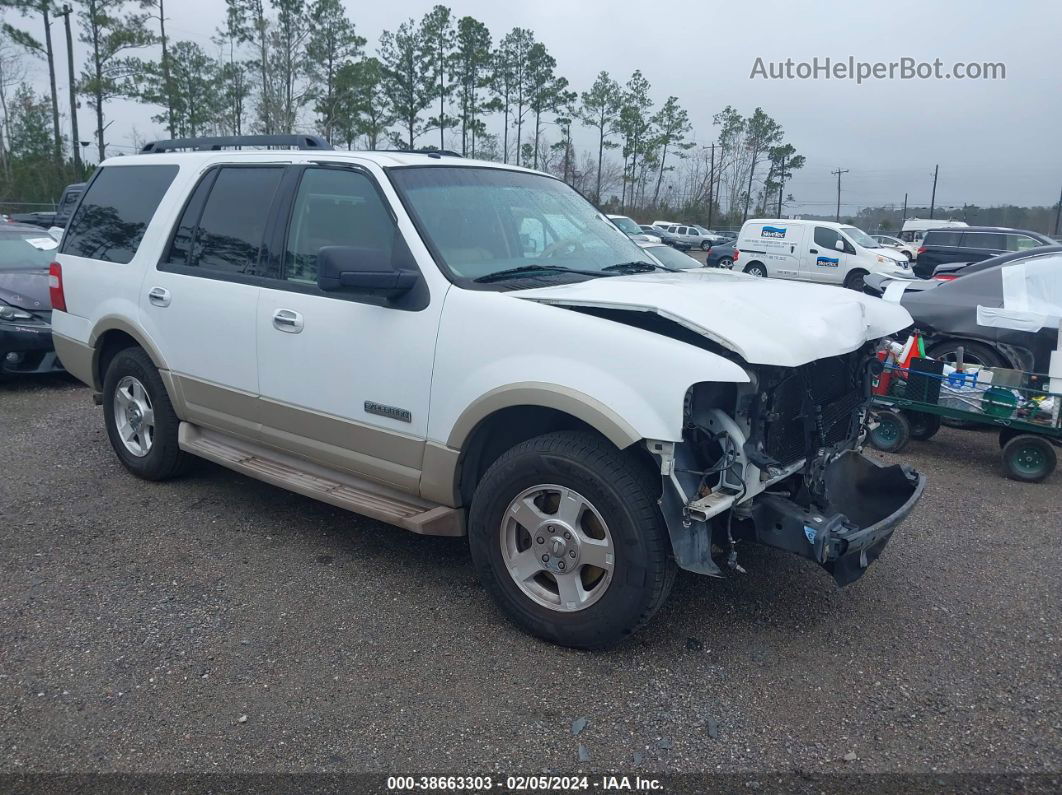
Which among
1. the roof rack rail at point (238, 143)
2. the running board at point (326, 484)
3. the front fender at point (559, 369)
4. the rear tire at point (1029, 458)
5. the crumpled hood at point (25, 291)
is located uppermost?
the roof rack rail at point (238, 143)

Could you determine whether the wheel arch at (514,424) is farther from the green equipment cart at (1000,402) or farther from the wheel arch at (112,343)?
the green equipment cart at (1000,402)

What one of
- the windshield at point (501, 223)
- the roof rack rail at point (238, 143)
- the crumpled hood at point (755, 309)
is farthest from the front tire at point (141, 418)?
the crumpled hood at point (755, 309)

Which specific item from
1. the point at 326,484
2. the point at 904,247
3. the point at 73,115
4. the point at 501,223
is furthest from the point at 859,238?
the point at 73,115

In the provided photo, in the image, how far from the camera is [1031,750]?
2896 millimetres

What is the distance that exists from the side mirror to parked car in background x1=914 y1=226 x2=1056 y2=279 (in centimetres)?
1945

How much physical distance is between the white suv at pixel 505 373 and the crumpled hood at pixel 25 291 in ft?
12.4

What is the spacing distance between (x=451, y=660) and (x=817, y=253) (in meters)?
22.7

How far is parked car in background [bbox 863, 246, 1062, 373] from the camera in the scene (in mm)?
6555

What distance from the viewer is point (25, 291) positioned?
8367mm

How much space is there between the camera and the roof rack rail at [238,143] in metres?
4.93

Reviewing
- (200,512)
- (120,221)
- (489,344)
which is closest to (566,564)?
(489,344)

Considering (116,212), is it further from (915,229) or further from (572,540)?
(915,229)

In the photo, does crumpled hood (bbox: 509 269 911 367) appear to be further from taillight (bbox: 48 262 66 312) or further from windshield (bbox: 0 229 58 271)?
windshield (bbox: 0 229 58 271)

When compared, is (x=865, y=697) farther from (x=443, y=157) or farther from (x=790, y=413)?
(x=443, y=157)
